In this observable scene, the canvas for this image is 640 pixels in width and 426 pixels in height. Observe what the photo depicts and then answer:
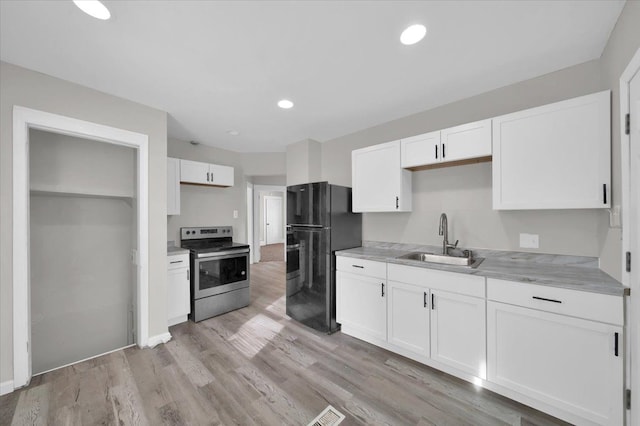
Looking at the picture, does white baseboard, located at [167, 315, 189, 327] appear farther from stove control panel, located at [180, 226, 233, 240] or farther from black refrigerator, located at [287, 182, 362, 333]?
black refrigerator, located at [287, 182, 362, 333]

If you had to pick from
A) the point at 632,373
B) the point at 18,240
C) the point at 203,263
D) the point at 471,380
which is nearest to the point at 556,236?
the point at 632,373

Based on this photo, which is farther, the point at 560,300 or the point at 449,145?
the point at 449,145

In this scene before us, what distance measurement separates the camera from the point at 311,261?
286 cm

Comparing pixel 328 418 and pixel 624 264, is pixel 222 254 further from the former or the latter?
pixel 624 264

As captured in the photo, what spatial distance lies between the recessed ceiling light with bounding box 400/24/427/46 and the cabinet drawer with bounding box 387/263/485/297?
5.51ft

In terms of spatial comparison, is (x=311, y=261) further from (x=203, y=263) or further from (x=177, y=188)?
(x=177, y=188)

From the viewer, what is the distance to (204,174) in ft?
11.6

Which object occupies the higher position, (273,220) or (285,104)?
(285,104)

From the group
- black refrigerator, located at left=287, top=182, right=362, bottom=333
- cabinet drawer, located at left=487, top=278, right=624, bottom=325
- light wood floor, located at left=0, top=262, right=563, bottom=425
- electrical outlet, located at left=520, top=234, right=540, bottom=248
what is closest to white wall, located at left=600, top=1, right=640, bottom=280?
cabinet drawer, located at left=487, top=278, right=624, bottom=325

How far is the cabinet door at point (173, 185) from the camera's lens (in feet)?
10.4

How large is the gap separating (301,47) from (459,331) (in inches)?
93.4

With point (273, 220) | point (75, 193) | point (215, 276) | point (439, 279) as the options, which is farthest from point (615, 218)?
point (273, 220)

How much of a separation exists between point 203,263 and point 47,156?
1.79 m

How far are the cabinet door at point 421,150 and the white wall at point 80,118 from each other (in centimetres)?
253
